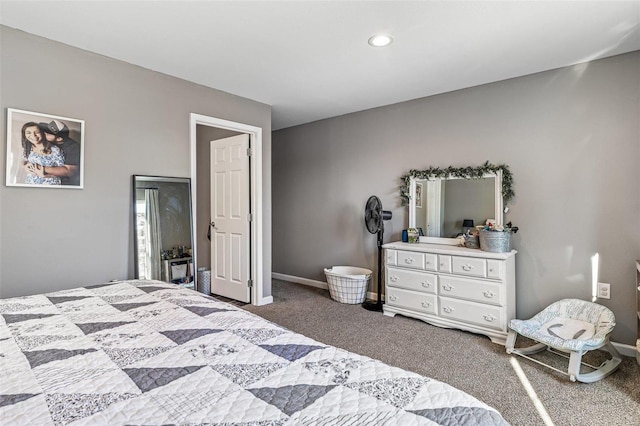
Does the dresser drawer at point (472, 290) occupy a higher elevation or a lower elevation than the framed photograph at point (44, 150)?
lower

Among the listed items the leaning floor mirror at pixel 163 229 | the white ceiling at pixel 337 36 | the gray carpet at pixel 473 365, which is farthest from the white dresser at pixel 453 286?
the leaning floor mirror at pixel 163 229

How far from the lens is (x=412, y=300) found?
11.3ft

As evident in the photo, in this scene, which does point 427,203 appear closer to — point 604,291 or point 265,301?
point 604,291

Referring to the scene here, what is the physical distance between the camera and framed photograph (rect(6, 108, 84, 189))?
2.25 m

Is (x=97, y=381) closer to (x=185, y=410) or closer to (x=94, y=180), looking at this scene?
(x=185, y=410)

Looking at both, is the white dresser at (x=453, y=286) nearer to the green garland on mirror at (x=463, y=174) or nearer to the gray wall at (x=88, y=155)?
the green garland on mirror at (x=463, y=174)

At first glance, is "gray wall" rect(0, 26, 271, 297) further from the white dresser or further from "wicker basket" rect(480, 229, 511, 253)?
"wicker basket" rect(480, 229, 511, 253)

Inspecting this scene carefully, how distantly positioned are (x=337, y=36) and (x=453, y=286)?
7.53ft

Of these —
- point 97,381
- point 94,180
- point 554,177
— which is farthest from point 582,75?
point 94,180

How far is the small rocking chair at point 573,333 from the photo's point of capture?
221 centimetres

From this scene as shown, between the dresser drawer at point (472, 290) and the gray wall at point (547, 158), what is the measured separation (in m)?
0.43

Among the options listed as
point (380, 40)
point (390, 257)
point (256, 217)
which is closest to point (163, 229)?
point (256, 217)

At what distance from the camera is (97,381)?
937mm

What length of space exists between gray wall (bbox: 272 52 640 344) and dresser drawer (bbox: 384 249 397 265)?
506 millimetres
